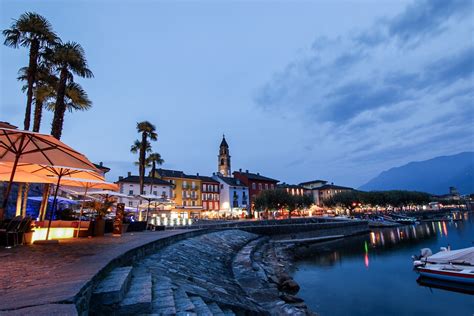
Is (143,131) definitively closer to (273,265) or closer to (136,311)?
(273,265)

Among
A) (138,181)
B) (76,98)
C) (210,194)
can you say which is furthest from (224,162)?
(76,98)

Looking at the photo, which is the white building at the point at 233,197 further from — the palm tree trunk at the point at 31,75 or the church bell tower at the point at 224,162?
the palm tree trunk at the point at 31,75

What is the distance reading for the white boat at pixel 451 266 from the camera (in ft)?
51.5

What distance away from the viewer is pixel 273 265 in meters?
17.5

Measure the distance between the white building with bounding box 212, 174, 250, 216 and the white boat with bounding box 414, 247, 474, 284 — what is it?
165 feet

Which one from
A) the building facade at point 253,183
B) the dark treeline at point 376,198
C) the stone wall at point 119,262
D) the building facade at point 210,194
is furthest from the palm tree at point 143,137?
the dark treeline at point 376,198

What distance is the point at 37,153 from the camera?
8.40m

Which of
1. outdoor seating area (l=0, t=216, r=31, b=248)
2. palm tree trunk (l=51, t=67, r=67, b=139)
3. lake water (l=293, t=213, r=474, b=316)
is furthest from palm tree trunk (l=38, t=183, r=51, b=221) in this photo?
lake water (l=293, t=213, r=474, b=316)

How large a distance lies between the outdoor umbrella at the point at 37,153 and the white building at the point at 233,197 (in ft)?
194

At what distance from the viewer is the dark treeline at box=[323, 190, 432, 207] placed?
74875mm

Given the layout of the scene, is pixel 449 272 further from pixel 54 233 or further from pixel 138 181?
pixel 138 181

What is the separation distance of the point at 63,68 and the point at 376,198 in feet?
279

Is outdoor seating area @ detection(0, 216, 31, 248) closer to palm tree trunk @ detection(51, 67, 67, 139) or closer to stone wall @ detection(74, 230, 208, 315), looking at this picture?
stone wall @ detection(74, 230, 208, 315)

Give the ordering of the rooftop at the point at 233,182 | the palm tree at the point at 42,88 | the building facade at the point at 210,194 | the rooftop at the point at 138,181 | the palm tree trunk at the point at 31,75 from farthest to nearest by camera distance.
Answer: the rooftop at the point at 233,182 → the building facade at the point at 210,194 → the rooftop at the point at 138,181 → the palm tree at the point at 42,88 → the palm tree trunk at the point at 31,75
